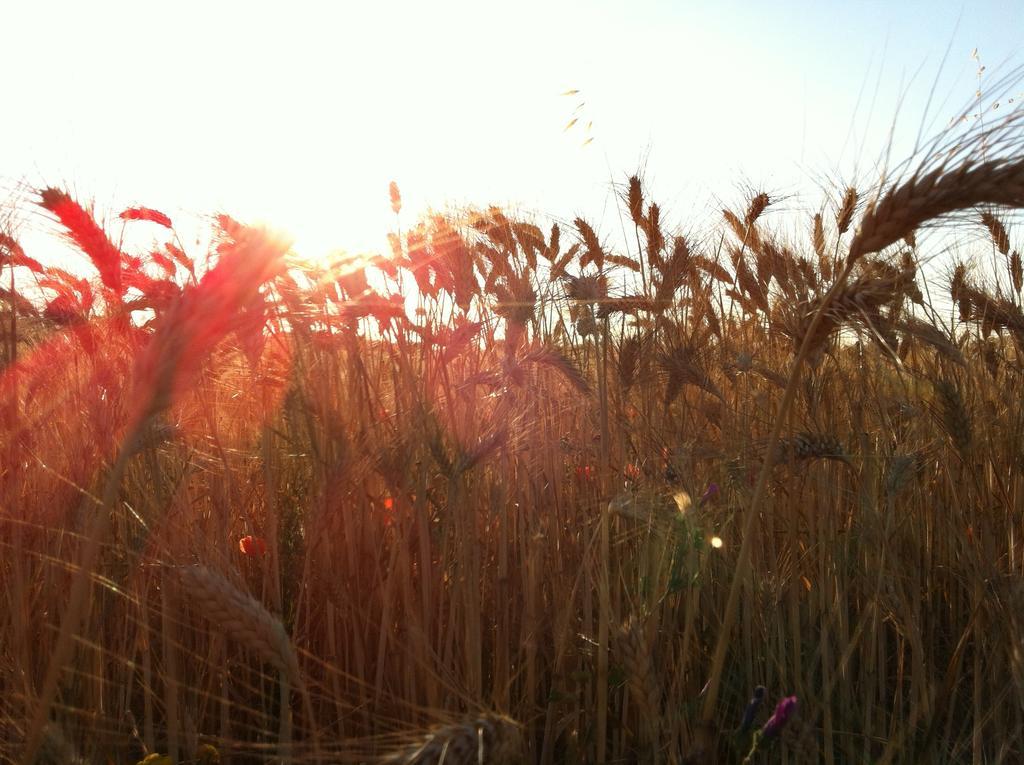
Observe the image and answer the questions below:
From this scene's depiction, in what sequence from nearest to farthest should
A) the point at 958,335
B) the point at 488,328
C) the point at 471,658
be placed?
the point at 471,658 < the point at 488,328 < the point at 958,335

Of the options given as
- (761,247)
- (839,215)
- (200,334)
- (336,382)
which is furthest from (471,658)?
(761,247)

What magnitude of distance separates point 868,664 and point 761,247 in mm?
1669

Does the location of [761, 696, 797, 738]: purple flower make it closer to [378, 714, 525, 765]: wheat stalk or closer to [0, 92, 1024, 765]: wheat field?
[0, 92, 1024, 765]: wheat field

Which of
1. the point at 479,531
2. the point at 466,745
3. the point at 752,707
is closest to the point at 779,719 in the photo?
the point at 752,707

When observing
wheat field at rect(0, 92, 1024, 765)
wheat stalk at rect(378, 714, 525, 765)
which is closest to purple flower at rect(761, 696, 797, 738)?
wheat field at rect(0, 92, 1024, 765)

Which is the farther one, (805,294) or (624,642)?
(805,294)

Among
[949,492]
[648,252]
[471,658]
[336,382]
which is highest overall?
[648,252]

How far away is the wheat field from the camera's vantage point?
130 cm

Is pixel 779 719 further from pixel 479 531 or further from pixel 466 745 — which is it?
pixel 479 531

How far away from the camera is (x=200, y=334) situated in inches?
32.2

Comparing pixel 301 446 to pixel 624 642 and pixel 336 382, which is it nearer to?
pixel 336 382

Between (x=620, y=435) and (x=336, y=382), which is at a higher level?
(x=336, y=382)

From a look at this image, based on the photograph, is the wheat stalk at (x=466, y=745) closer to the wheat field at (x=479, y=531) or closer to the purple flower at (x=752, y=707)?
the wheat field at (x=479, y=531)

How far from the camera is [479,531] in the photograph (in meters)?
1.96
